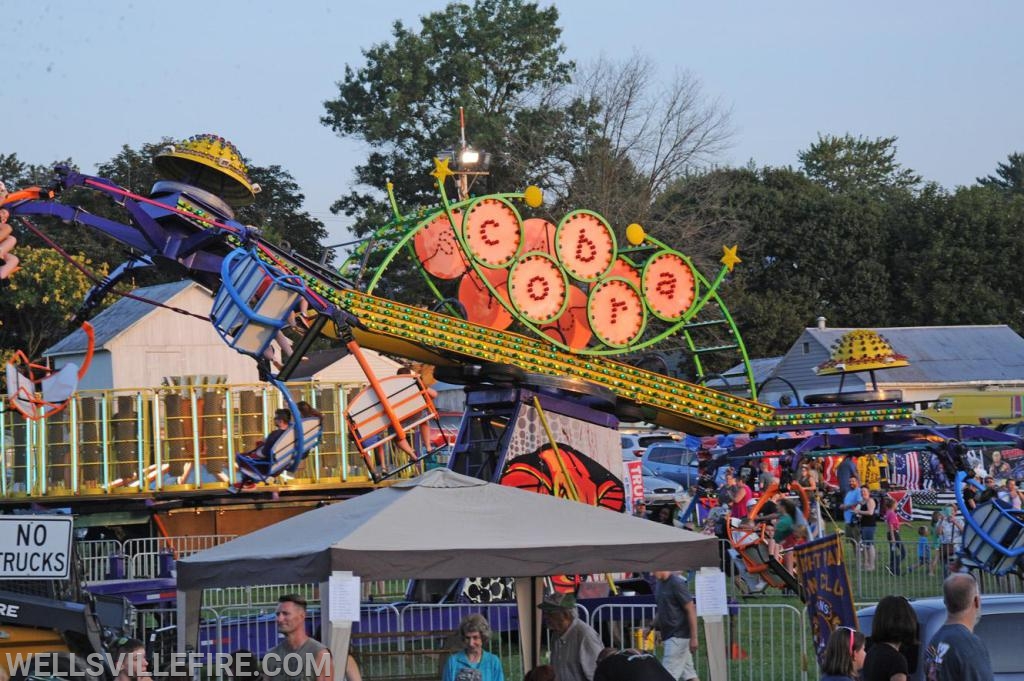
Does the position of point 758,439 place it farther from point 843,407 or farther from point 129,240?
point 129,240

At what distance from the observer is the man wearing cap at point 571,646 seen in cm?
1063

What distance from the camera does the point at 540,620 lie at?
42.7ft

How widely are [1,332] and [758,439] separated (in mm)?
32499

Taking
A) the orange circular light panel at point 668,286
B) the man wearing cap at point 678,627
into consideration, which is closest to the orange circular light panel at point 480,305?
the orange circular light panel at point 668,286

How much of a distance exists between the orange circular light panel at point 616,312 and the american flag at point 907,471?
17484 millimetres

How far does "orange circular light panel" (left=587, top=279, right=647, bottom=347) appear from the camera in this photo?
18.9 meters

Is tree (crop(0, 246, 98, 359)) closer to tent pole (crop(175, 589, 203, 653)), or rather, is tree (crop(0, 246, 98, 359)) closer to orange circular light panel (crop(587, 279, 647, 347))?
orange circular light panel (crop(587, 279, 647, 347))

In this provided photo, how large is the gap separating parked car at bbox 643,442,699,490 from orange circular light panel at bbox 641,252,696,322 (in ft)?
53.3

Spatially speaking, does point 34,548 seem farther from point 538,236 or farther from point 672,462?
point 672,462

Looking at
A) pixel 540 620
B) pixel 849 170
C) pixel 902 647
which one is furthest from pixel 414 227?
pixel 849 170

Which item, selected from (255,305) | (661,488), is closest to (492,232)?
(255,305)

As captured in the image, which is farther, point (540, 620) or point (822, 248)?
point (822, 248)

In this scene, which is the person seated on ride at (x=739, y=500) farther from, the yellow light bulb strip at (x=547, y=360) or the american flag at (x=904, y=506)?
the american flag at (x=904, y=506)

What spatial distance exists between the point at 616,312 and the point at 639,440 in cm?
1999
